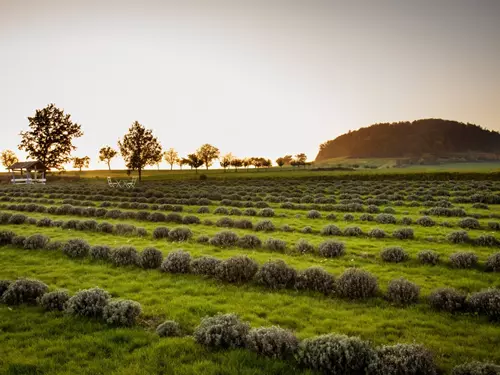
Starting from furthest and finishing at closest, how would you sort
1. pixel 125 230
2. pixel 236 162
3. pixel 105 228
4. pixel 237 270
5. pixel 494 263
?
pixel 236 162
pixel 105 228
pixel 125 230
pixel 494 263
pixel 237 270

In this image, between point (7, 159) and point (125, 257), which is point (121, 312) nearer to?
point (125, 257)

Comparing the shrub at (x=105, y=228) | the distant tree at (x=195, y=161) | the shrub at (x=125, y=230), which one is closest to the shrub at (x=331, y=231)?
the shrub at (x=125, y=230)

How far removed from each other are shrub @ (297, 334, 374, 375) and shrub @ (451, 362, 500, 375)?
130cm

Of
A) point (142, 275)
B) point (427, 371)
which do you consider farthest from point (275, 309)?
point (142, 275)

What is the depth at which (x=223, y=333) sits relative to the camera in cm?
673

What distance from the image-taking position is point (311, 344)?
241 inches

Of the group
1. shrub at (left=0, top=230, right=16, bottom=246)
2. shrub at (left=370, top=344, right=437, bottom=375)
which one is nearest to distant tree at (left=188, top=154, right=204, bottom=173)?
shrub at (left=0, top=230, right=16, bottom=246)

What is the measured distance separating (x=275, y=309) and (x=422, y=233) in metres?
12.9

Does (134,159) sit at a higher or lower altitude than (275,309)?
higher

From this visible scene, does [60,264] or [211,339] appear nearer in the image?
[211,339]

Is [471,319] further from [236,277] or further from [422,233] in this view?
[422,233]

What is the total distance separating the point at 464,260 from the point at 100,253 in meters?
13.8

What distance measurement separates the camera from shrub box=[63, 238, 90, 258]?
1404cm

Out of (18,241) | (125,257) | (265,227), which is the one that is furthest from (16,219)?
(265,227)
